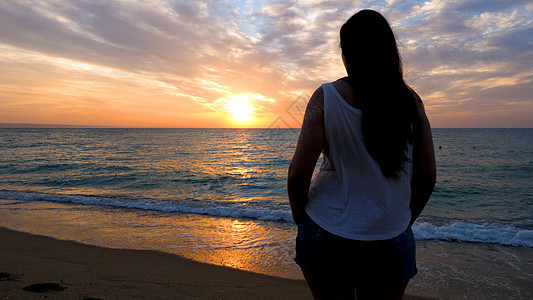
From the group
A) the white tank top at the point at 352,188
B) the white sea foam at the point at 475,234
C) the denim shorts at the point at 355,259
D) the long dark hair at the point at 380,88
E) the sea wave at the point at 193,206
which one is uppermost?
the long dark hair at the point at 380,88

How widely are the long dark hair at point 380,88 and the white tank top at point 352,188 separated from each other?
43 millimetres

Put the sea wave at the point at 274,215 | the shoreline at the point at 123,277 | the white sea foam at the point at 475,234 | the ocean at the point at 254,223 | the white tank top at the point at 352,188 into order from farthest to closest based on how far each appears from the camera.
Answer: the sea wave at the point at 274,215 < the white sea foam at the point at 475,234 < the ocean at the point at 254,223 < the shoreline at the point at 123,277 < the white tank top at the point at 352,188

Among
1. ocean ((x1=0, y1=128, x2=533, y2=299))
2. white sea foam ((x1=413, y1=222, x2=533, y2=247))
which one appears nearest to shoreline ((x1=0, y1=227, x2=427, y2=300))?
ocean ((x1=0, y1=128, x2=533, y2=299))

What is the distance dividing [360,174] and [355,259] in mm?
327

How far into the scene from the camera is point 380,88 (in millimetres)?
1183

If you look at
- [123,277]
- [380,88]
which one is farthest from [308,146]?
[123,277]

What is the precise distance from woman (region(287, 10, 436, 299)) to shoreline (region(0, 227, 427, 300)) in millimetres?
3082

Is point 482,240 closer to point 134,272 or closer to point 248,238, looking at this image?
point 248,238

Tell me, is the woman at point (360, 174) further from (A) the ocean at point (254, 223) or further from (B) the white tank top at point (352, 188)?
(A) the ocean at point (254, 223)

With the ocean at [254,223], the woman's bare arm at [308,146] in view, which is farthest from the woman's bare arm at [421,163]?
the ocean at [254,223]

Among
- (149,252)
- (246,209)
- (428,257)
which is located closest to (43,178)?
(246,209)

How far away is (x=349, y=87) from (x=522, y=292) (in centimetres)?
499

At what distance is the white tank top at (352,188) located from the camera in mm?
1133

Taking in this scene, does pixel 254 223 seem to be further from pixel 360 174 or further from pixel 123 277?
pixel 360 174
